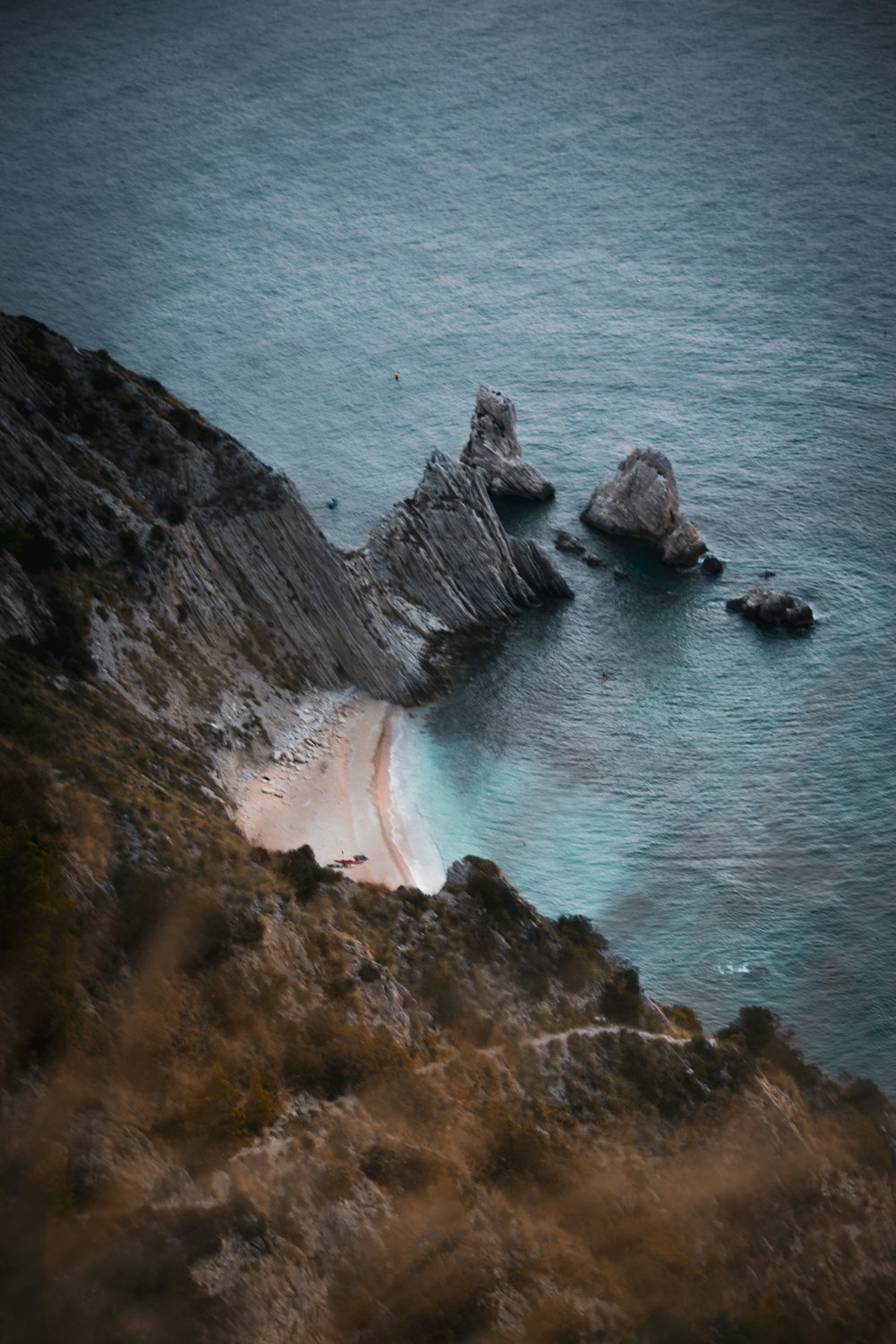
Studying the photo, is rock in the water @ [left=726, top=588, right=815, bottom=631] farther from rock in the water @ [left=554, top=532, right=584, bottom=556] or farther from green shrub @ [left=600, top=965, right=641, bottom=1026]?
green shrub @ [left=600, top=965, right=641, bottom=1026]

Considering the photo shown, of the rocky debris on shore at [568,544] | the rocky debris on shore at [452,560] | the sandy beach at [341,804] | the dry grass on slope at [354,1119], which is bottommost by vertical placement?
the dry grass on slope at [354,1119]

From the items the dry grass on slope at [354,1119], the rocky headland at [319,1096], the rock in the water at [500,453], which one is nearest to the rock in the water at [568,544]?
the rock in the water at [500,453]

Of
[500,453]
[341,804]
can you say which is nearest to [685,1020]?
[341,804]

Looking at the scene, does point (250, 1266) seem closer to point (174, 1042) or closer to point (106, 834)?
point (174, 1042)

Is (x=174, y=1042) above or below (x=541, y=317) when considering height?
below

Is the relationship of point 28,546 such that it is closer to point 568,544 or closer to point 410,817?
point 410,817

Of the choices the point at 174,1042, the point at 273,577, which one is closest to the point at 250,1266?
the point at 174,1042

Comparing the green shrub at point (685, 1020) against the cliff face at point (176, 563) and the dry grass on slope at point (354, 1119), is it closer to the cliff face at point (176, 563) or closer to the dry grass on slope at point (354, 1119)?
the dry grass on slope at point (354, 1119)
